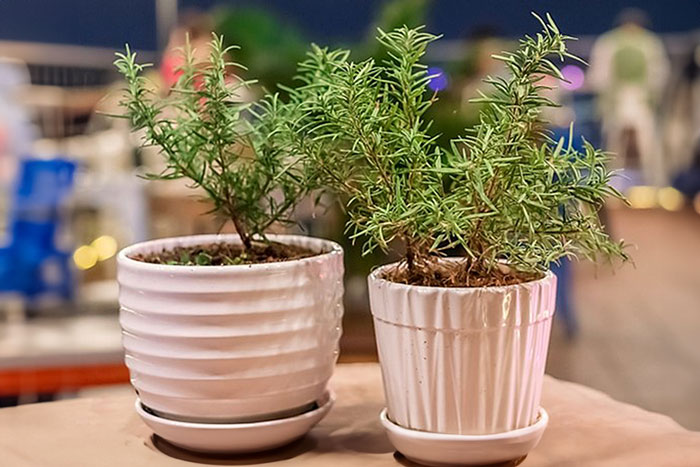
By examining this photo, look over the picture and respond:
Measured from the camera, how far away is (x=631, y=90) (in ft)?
19.2

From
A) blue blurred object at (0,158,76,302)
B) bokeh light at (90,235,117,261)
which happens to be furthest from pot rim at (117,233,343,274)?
bokeh light at (90,235,117,261)

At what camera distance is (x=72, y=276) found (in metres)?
2.03

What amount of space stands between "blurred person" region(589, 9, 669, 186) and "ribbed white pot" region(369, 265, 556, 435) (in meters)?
5.27

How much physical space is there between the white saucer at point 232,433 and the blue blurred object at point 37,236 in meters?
1.38

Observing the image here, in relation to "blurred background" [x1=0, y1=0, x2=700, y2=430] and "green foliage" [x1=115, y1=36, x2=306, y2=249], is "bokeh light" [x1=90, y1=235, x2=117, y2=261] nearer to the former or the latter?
"blurred background" [x1=0, y1=0, x2=700, y2=430]

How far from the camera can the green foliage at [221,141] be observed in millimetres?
666

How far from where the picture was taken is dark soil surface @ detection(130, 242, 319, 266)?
2.27 feet

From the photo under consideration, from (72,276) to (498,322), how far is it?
1.59 m

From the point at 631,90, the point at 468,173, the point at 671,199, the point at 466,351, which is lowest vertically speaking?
the point at 671,199

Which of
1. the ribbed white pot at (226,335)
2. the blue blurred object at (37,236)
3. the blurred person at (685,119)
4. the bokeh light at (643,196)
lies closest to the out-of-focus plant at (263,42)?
the blue blurred object at (37,236)

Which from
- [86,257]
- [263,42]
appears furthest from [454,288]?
[263,42]

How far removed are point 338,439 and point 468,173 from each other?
9.6 inches

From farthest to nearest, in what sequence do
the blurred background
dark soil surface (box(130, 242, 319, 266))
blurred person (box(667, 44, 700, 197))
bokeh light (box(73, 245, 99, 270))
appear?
blurred person (box(667, 44, 700, 197)) → bokeh light (box(73, 245, 99, 270)) → the blurred background → dark soil surface (box(130, 242, 319, 266))

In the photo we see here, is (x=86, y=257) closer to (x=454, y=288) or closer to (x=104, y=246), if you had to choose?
(x=104, y=246)
